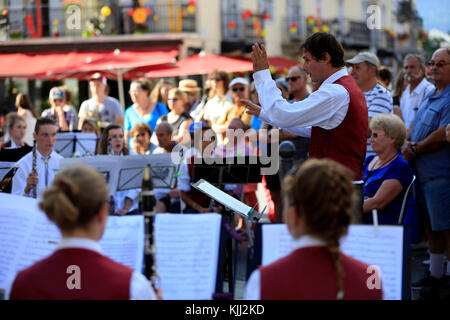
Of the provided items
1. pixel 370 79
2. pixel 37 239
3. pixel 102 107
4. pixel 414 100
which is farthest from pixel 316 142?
pixel 102 107

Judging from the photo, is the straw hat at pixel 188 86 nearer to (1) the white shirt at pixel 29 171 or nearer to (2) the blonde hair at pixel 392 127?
(1) the white shirt at pixel 29 171

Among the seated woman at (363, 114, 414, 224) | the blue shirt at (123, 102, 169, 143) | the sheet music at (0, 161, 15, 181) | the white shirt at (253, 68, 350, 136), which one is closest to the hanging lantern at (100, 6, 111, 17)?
the blue shirt at (123, 102, 169, 143)

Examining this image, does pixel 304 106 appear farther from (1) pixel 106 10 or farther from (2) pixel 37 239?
(1) pixel 106 10

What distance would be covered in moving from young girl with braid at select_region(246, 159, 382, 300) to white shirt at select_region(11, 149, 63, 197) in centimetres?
410

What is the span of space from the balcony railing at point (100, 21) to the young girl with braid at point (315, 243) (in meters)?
25.4

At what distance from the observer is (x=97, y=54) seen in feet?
84.7

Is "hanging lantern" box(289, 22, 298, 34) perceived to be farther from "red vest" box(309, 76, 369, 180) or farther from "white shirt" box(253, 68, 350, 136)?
"white shirt" box(253, 68, 350, 136)

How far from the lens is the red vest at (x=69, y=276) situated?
8.07 ft

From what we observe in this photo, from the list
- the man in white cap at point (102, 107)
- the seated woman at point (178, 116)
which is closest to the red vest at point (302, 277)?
the seated woman at point (178, 116)

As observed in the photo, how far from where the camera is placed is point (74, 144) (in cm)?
846

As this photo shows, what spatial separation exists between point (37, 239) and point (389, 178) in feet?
9.91

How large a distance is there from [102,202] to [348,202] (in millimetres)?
891

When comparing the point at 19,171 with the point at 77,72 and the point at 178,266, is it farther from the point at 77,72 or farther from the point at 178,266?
the point at 77,72

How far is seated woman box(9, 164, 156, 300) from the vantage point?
2453mm
